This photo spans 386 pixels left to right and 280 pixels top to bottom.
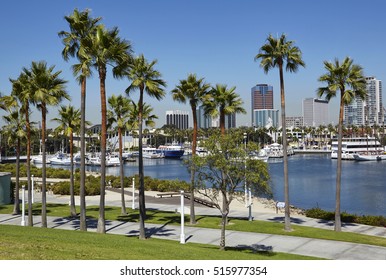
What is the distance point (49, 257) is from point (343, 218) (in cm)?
2524

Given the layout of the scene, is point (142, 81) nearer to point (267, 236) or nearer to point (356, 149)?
point (267, 236)

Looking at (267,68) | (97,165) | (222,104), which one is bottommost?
(97,165)

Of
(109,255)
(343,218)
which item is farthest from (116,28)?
(343,218)

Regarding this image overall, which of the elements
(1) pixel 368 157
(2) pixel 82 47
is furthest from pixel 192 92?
(1) pixel 368 157

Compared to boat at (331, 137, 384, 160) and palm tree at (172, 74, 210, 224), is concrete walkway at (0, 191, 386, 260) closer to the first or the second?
palm tree at (172, 74, 210, 224)

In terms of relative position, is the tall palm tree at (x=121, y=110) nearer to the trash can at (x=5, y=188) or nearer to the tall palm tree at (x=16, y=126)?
the tall palm tree at (x=16, y=126)

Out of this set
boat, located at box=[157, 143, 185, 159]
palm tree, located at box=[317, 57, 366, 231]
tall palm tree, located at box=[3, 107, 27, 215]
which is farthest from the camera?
boat, located at box=[157, 143, 185, 159]

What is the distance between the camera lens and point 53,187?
180ft

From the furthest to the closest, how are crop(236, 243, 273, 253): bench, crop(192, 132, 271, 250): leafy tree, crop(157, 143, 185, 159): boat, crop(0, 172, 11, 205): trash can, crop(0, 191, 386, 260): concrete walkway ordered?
1. crop(157, 143, 185, 159): boat
2. crop(0, 172, 11, 205): trash can
3. crop(236, 243, 273, 253): bench
4. crop(0, 191, 386, 260): concrete walkway
5. crop(192, 132, 271, 250): leafy tree

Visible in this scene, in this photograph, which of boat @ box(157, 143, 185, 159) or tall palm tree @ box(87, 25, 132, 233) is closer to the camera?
tall palm tree @ box(87, 25, 132, 233)

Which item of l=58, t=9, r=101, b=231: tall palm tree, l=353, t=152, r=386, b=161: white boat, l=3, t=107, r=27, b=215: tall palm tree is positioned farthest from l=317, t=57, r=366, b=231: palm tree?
l=353, t=152, r=386, b=161: white boat

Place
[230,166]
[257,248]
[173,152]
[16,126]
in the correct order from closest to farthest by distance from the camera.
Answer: [230,166] < [257,248] < [16,126] < [173,152]

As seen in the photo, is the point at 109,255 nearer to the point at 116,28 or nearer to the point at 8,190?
the point at 116,28

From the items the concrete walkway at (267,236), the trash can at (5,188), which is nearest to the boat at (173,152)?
the trash can at (5,188)
